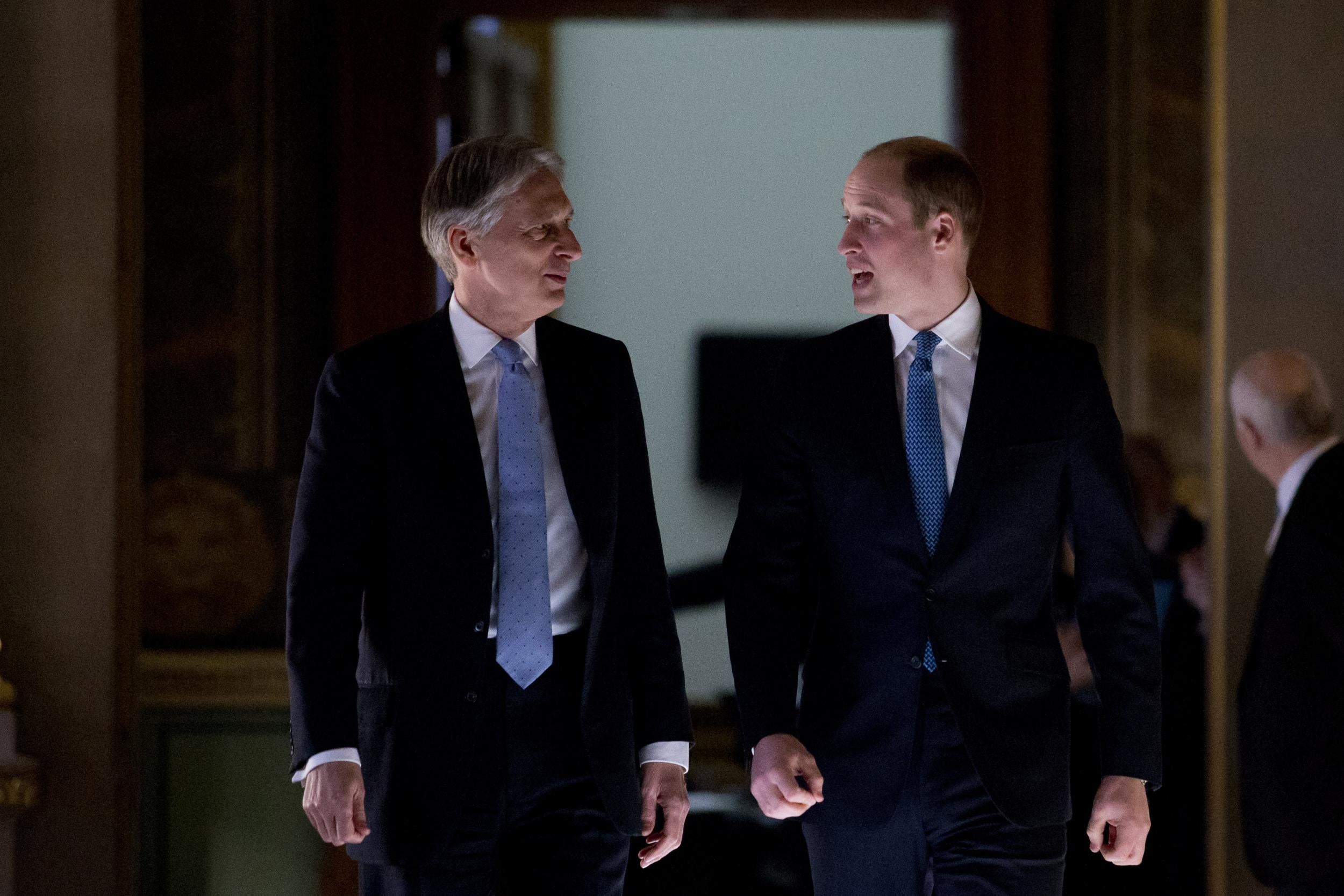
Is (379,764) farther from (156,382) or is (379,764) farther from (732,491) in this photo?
(732,491)

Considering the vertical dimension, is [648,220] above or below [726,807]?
above

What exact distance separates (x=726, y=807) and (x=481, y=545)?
299 cm

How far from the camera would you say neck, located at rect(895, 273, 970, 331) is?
262cm

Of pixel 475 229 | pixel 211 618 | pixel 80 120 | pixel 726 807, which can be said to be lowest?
pixel 726 807

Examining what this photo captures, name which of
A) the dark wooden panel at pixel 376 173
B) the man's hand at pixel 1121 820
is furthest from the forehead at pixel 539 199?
the dark wooden panel at pixel 376 173

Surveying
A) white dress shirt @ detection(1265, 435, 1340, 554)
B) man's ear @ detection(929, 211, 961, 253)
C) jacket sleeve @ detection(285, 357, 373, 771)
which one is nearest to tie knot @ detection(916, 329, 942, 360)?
man's ear @ detection(929, 211, 961, 253)

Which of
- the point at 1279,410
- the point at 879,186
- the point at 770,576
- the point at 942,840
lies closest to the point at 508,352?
the point at 770,576

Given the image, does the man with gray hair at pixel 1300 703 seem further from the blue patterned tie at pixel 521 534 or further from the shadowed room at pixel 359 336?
the blue patterned tie at pixel 521 534

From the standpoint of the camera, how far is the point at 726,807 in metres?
5.21

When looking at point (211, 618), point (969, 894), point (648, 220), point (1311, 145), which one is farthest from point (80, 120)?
point (648, 220)

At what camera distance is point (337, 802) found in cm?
230

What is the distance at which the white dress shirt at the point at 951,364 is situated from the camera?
257 cm

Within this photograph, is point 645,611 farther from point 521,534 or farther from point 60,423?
point 60,423

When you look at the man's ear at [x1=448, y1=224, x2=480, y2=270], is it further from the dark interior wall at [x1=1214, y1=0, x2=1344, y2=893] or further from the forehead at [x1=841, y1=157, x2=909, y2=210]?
the dark interior wall at [x1=1214, y1=0, x2=1344, y2=893]
